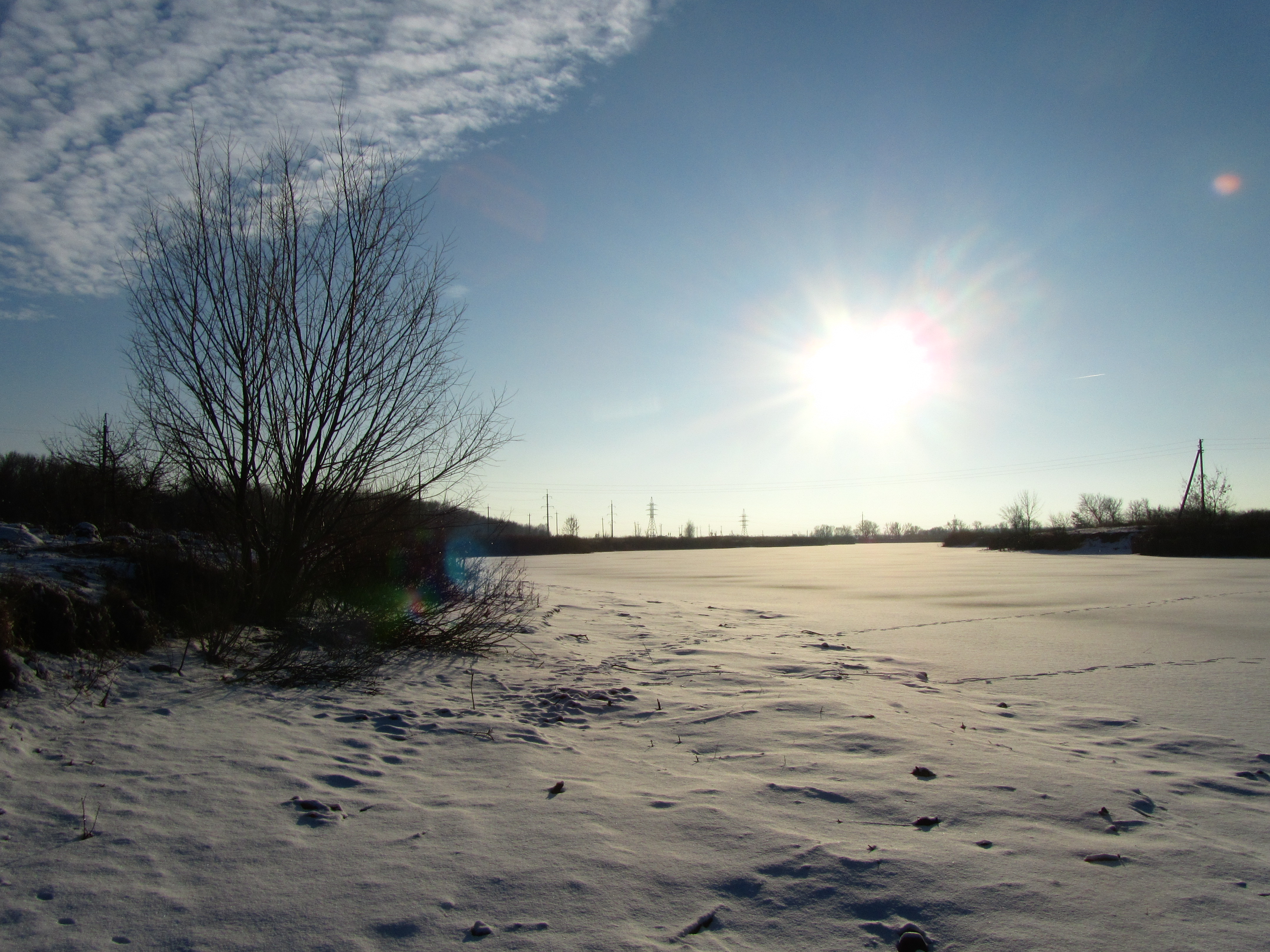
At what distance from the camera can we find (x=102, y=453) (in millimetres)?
20891

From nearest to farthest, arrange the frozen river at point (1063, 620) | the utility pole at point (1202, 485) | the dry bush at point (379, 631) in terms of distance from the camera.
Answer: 1. the frozen river at point (1063, 620)
2. the dry bush at point (379, 631)
3. the utility pole at point (1202, 485)

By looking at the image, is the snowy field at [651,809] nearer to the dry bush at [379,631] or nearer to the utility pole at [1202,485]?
the dry bush at [379,631]

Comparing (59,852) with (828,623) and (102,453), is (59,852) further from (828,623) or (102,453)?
(102,453)

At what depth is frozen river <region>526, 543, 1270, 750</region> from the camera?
4.92 meters

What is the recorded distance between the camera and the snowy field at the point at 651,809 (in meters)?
2.02

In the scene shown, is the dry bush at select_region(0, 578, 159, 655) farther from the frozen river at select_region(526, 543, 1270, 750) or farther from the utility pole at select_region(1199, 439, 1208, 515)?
the utility pole at select_region(1199, 439, 1208, 515)

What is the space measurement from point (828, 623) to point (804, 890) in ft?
24.1

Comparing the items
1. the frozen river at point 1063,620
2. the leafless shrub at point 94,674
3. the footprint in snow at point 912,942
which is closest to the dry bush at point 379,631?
A: the leafless shrub at point 94,674

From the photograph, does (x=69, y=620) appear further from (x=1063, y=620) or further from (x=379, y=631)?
(x=1063, y=620)

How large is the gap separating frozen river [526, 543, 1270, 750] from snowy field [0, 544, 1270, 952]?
8 cm

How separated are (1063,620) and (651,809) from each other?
8.09 meters

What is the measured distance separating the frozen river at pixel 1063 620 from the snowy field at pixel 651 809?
82mm

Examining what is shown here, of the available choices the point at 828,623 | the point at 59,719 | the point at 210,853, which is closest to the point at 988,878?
the point at 210,853

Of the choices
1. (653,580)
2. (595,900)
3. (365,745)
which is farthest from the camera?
(653,580)
